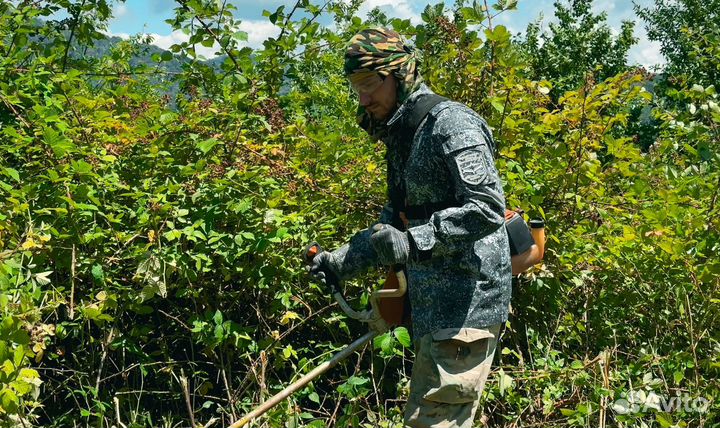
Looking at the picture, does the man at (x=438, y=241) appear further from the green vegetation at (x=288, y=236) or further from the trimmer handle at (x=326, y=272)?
the green vegetation at (x=288, y=236)

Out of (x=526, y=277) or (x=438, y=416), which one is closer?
(x=438, y=416)

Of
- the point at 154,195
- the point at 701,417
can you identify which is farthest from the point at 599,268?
the point at 154,195

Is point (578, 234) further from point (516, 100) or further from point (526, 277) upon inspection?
point (516, 100)

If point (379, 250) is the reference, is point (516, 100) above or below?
above

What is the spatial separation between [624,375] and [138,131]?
2536 millimetres

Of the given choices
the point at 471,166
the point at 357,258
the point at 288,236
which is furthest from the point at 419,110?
the point at 288,236

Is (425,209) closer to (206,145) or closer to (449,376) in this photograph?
(449,376)

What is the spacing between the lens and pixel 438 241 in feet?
7.13

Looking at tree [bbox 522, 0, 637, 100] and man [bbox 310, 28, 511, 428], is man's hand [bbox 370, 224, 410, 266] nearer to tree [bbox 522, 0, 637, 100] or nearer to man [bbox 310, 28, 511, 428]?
man [bbox 310, 28, 511, 428]

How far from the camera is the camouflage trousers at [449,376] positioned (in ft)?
7.64

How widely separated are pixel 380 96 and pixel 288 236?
0.90 m

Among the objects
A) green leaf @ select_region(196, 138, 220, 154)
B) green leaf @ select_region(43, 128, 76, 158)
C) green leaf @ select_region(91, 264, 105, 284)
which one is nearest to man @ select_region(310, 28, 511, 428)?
green leaf @ select_region(196, 138, 220, 154)

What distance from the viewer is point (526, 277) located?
349cm

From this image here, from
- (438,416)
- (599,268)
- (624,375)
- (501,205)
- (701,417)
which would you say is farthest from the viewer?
(599,268)
